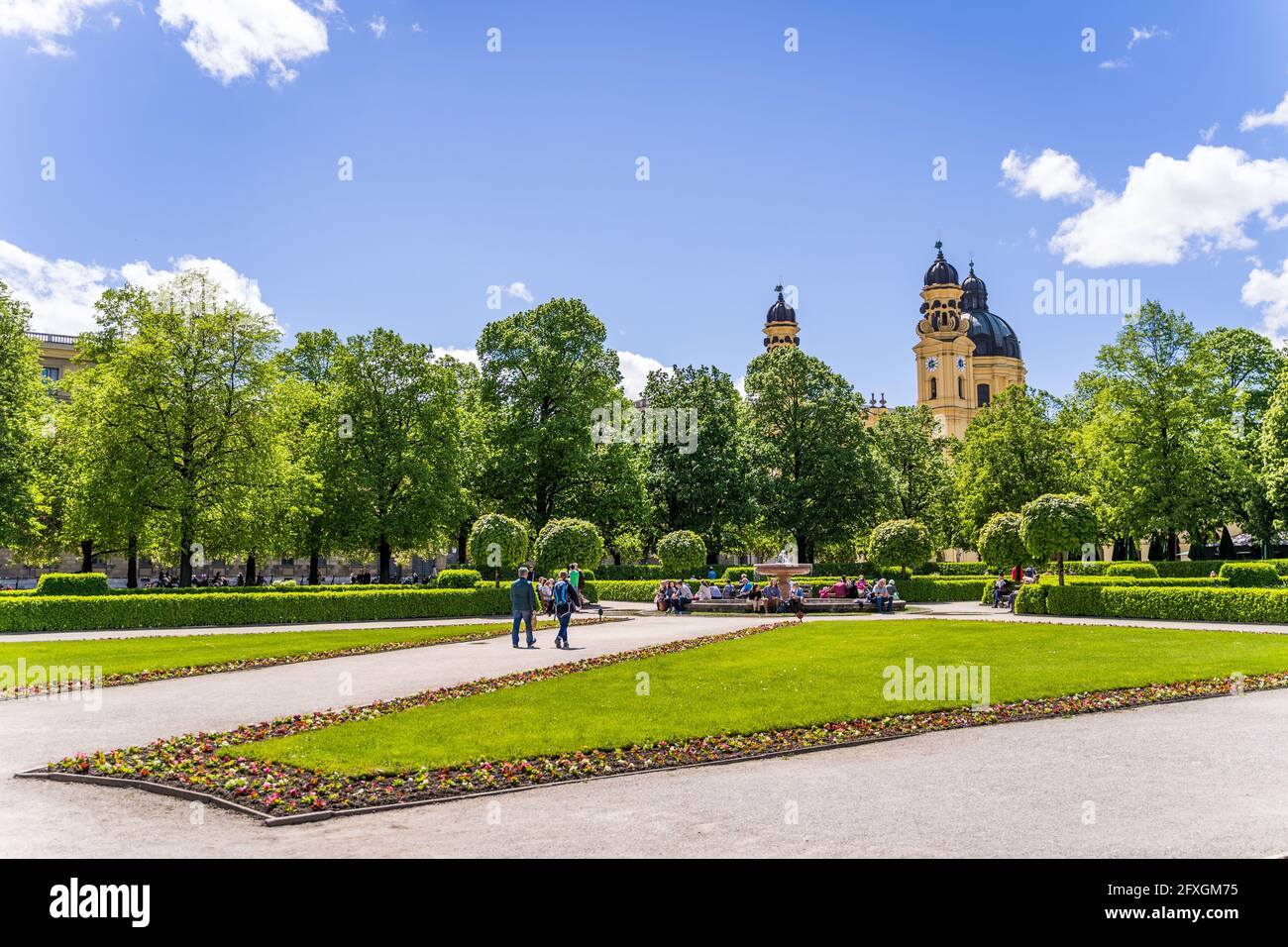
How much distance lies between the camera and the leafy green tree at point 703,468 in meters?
54.8

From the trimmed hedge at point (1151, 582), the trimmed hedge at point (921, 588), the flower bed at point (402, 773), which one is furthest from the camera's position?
the trimmed hedge at point (921, 588)

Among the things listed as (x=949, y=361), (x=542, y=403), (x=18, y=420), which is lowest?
(x=18, y=420)

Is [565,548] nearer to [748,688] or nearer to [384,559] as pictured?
[384,559]

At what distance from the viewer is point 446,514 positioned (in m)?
48.1

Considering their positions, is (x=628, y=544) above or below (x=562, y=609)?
above

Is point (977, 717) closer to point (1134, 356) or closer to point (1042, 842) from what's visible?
point (1042, 842)

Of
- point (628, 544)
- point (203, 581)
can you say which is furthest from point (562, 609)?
point (203, 581)

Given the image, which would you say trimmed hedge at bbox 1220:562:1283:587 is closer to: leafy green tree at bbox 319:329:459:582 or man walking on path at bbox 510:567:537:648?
man walking on path at bbox 510:567:537:648

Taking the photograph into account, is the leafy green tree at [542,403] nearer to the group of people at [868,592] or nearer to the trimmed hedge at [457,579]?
the trimmed hedge at [457,579]

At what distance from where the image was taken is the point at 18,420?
41.5m

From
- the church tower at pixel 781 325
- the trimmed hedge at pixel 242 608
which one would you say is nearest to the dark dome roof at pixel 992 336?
the church tower at pixel 781 325

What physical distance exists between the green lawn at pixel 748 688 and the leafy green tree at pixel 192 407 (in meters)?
24.9

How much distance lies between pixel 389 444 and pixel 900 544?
25447 mm

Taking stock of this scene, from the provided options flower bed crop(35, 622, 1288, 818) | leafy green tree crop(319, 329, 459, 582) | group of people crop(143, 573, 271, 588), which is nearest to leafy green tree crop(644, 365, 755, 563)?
leafy green tree crop(319, 329, 459, 582)
